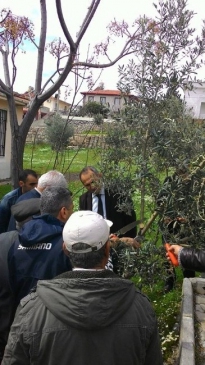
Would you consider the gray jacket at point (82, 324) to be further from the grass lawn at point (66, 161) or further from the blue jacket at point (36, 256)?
the grass lawn at point (66, 161)

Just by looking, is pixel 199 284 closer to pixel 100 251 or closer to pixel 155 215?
pixel 155 215

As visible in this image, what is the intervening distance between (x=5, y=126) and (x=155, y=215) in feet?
44.3

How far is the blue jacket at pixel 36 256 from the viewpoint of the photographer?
2734mm

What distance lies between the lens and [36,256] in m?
2.75

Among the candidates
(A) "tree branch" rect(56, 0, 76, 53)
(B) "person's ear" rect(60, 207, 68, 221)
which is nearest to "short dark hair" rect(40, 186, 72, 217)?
(B) "person's ear" rect(60, 207, 68, 221)

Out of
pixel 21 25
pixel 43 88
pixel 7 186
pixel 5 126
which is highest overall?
pixel 21 25

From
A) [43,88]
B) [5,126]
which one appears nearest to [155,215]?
[43,88]

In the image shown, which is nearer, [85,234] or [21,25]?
[85,234]

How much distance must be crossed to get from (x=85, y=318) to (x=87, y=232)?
40 cm

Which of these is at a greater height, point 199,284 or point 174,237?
point 174,237

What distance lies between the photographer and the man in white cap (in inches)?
72.0

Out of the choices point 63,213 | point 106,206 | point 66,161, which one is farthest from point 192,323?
point 66,161

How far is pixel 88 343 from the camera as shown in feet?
6.05

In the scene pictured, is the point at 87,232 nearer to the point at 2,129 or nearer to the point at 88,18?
the point at 88,18
